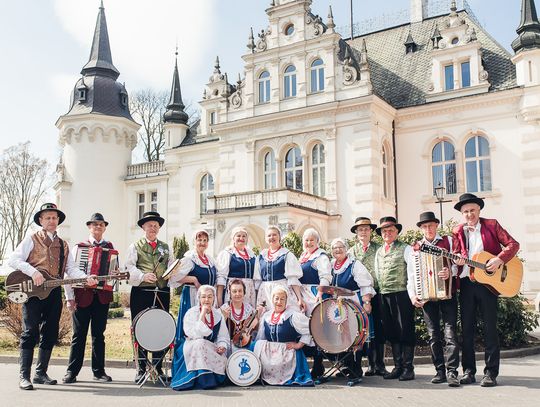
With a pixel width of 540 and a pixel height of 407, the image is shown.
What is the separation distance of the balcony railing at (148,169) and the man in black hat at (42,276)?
24.4 m

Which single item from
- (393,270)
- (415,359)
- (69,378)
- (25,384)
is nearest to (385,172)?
(415,359)

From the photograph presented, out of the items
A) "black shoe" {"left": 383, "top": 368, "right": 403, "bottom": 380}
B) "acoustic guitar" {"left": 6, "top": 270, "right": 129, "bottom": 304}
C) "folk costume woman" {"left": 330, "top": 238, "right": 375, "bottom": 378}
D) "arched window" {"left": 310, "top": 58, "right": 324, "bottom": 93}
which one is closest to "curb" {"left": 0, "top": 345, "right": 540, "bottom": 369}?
"black shoe" {"left": 383, "top": 368, "right": 403, "bottom": 380}

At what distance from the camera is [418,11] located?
1177 inches

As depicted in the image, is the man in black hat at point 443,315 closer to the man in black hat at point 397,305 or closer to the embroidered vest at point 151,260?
the man in black hat at point 397,305

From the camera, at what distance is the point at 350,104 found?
2383 centimetres

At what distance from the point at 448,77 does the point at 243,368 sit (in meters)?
20.3

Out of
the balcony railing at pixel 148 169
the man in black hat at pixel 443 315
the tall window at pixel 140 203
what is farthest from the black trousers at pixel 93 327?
the tall window at pixel 140 203

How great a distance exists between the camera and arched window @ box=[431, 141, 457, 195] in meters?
23.9

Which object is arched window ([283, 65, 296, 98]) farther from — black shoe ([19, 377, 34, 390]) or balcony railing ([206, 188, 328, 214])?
black shoe ([19, 377, 34, 390])

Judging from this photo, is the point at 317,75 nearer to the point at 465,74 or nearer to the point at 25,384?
the point at 465,74

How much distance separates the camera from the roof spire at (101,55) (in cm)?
3331

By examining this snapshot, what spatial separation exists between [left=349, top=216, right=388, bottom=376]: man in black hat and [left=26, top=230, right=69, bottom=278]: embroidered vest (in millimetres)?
4076

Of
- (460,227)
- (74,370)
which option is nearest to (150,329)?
(74,370)

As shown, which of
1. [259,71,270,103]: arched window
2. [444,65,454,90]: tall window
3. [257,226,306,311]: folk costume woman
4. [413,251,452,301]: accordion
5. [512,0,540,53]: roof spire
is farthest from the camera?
[259,71,270,103]: arched window
